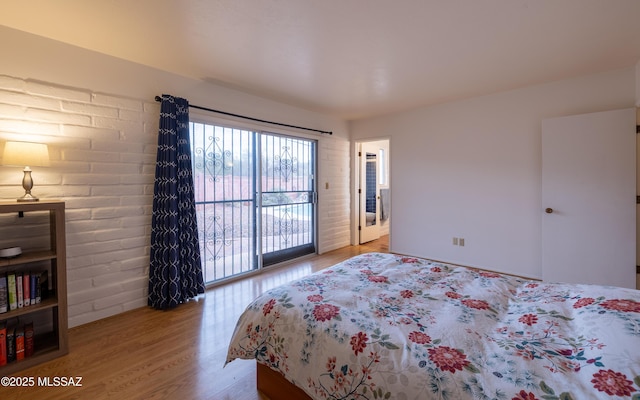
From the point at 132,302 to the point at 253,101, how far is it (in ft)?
8.68

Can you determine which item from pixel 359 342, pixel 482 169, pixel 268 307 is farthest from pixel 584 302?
pixel 482 169

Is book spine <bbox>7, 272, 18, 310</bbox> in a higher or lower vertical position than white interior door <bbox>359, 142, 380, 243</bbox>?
lower

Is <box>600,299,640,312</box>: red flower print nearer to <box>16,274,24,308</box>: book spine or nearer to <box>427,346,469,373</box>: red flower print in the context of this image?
<box>427,346,469,373</box>: red flower print

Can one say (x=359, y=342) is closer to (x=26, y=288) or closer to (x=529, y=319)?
(x=529, y=319)

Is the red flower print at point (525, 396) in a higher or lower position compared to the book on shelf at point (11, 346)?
higher

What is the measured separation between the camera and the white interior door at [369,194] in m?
5.52

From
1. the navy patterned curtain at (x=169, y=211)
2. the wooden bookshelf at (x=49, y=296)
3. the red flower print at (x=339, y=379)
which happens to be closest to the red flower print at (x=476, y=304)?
the red flower print at (x=339, y=379)

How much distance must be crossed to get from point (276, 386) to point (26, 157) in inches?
88.0

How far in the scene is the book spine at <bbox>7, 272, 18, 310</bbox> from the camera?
6.18 feet

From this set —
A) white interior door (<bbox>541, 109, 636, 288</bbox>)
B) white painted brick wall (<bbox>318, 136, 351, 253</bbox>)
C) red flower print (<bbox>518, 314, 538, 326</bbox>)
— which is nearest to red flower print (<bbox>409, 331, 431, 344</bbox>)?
red flower print (<bbox>518, 314, 538, 326</bbox>)

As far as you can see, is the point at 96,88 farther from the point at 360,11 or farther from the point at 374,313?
the point at 374,313

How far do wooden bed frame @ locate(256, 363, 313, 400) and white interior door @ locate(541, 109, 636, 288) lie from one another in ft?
11.0

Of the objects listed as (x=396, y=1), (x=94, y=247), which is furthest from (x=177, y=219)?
(x=396, y=1)

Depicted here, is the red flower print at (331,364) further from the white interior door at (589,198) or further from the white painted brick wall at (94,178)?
the white interior door at (589,198)
